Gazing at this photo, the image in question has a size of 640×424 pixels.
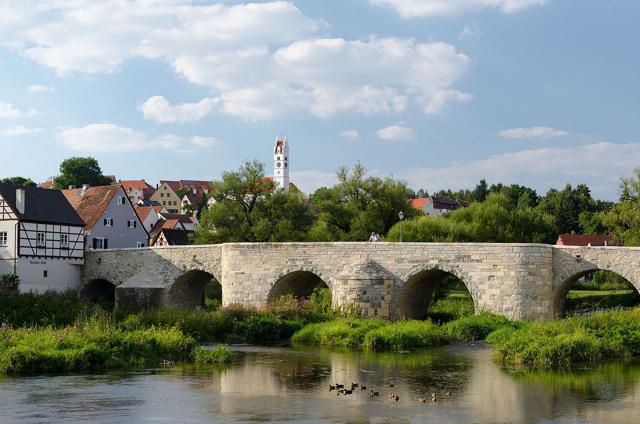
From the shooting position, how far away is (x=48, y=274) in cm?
4378

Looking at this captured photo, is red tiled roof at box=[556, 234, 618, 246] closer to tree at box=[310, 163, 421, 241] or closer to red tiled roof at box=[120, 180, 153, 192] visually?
tree at box=[310, 163, 421, 241]

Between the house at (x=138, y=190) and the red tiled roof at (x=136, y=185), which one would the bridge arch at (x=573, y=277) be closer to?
the house at (x=138, y=190)

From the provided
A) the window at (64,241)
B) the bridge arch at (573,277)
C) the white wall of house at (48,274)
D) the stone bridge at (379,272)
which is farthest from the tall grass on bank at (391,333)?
the window at (64,241)

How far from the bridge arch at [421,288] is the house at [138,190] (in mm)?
88804

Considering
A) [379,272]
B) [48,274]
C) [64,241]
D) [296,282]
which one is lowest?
[296,282]

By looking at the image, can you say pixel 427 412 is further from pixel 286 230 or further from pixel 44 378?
pixel 286 230

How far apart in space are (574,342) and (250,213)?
3082 cm

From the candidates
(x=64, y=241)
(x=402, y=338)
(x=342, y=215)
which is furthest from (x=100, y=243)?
(x=402, y=338)

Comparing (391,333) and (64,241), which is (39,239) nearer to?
(64,241)

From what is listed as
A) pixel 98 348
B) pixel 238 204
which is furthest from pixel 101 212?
pixel 98 348

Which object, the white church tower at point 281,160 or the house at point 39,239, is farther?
the white church tower at point 281,160

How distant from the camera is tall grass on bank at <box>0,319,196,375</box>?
22203mm

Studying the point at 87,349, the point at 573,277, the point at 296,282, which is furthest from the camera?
the point at 296,282

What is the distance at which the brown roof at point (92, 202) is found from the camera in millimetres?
51375
